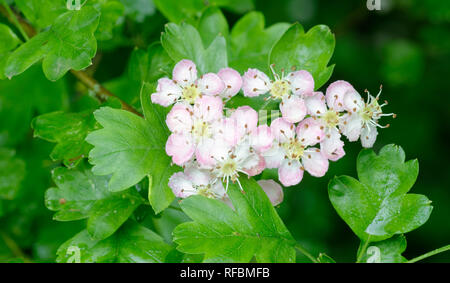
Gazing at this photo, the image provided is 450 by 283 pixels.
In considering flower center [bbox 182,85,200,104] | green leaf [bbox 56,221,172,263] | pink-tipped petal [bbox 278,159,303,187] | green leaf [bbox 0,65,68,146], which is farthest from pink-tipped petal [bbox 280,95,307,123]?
green leaf [bbox 0,65,68,146]

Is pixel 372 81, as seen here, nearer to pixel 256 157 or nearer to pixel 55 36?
pixel 256 157

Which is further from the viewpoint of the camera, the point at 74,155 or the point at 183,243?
the point at 74,155

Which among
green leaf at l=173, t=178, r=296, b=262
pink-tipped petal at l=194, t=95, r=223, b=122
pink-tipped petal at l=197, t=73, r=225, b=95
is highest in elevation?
pink-tipped petal at l=197, t=73, r=225, b=95

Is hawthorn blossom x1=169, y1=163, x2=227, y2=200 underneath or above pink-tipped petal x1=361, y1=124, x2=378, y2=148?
underneath

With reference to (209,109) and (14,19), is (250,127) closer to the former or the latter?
(209,109)

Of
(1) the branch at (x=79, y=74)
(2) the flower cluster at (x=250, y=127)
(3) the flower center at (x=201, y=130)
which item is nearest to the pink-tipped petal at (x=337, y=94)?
(2) the flower cluster at (x=250, y=127)

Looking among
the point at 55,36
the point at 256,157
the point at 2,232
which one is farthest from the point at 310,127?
the point at 2,232

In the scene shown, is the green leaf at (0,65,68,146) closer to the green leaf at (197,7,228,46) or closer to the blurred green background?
the blurred green background
